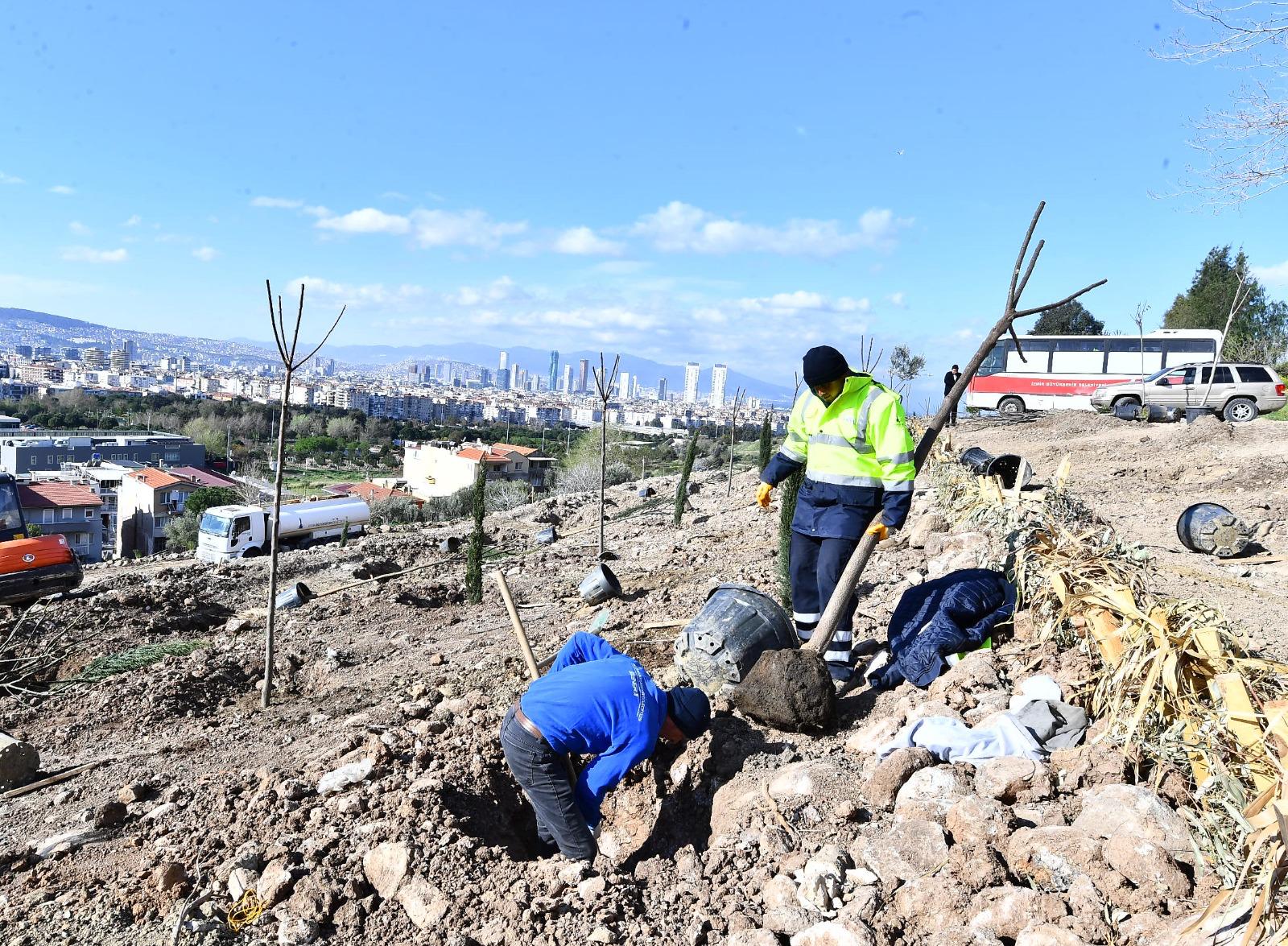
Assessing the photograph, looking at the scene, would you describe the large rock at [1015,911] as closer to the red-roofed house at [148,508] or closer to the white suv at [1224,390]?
the white suv at [1224,390]

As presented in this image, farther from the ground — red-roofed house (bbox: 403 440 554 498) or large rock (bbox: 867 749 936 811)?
large rock (bbox: 867 749 936 811)

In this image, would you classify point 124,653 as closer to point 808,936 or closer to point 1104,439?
point 808,936

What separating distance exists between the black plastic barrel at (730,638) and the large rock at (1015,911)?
169cm

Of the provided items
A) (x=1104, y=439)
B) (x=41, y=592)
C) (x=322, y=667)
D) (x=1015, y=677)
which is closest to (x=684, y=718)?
(x=1015, y=677)

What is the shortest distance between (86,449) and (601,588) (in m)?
58.1

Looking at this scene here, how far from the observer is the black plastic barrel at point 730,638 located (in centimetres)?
391

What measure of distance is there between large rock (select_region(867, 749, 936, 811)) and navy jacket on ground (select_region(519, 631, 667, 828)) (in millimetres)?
871

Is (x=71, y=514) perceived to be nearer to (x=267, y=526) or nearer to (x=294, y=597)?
(x=267, y=526)

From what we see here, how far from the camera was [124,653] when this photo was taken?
7.39 m

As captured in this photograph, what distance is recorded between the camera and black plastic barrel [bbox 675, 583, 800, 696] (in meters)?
3.91

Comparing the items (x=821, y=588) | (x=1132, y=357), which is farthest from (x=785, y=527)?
(x=1132, y=357)

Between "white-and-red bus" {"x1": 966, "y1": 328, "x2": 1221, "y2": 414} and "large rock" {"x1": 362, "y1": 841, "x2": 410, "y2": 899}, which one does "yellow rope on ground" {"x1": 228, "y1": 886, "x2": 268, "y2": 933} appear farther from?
"white-and-red bus" {"x1": 966, "y1": 328, "x2": 1221, "y2": 414}

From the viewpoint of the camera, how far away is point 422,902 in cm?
271

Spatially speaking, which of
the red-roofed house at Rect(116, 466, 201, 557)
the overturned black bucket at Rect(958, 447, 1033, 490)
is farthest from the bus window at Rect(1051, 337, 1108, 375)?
the red-roofed house at Rect(116, 466, 201, 557)
